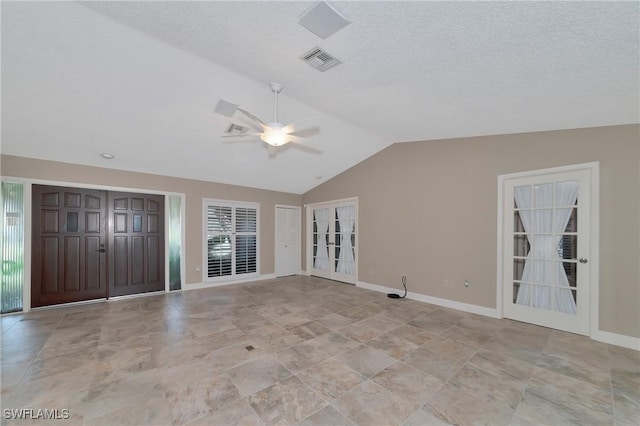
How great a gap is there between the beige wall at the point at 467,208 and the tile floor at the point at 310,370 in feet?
2.19

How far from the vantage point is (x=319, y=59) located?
2375mm

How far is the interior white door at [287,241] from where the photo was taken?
7184mm

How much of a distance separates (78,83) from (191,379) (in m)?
3.34

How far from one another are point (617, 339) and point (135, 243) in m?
7.67

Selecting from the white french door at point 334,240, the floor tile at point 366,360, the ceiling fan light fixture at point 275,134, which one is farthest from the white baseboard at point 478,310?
the ceiling fan light fixture at point 275,134

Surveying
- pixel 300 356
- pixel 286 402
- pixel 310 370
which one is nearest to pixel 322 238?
pixel 300 356

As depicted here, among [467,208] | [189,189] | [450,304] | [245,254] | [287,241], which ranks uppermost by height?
[189,189]

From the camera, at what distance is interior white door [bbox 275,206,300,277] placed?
718 cm

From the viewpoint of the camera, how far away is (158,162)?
15.9 feet

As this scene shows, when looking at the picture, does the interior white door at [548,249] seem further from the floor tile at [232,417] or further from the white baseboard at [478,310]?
the floor tile at [232,417]

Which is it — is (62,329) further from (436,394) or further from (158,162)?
(436,394)

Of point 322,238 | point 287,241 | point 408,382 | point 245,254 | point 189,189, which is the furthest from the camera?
point 287,241

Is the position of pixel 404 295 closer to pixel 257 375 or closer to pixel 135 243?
pixel 257 375

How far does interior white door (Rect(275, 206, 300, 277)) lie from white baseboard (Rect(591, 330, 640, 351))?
19.8 ft
